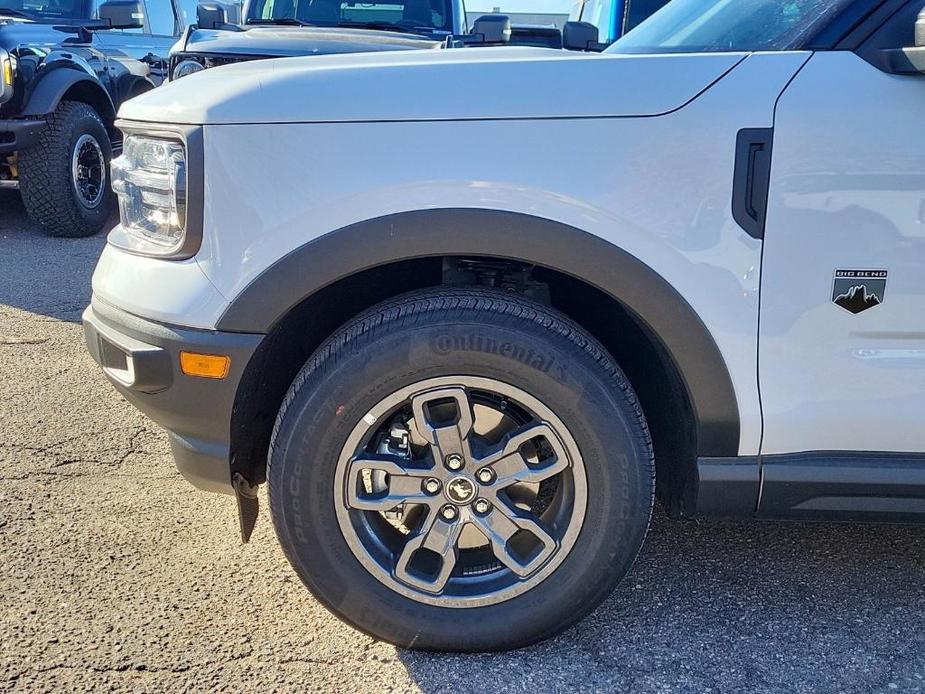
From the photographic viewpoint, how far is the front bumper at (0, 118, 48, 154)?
5.70m

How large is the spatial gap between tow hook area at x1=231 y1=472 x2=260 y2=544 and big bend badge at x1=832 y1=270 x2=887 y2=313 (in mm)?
1478

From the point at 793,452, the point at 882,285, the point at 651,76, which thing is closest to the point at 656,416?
the point at 793,452

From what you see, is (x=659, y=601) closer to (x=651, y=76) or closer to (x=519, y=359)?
(x=519, y=359)

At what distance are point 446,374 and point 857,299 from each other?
0.92 metres

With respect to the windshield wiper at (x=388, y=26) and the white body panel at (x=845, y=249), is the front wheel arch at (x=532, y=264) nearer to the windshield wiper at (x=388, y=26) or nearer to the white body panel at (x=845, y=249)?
the white body panel at (x=845, y=249)

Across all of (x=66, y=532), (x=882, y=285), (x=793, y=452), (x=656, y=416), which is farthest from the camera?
(x=66, y=532)

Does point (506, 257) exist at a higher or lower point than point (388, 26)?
lower

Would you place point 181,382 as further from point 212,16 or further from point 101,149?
point 101,149

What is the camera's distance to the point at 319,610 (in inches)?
89.9

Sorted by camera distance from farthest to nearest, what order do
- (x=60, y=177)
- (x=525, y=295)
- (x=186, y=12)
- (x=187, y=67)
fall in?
(x=186, y=12) < (x=60, y=177) < (x=187, y=67) < (x=525, y=295)

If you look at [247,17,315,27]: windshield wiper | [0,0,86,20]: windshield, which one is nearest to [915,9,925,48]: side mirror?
[247,17,315,27]: windshield wiper

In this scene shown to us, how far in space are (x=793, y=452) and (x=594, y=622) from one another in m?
0.72

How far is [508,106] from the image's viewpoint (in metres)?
1.81

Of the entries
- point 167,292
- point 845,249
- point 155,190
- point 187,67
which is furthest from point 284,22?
point 845,249
